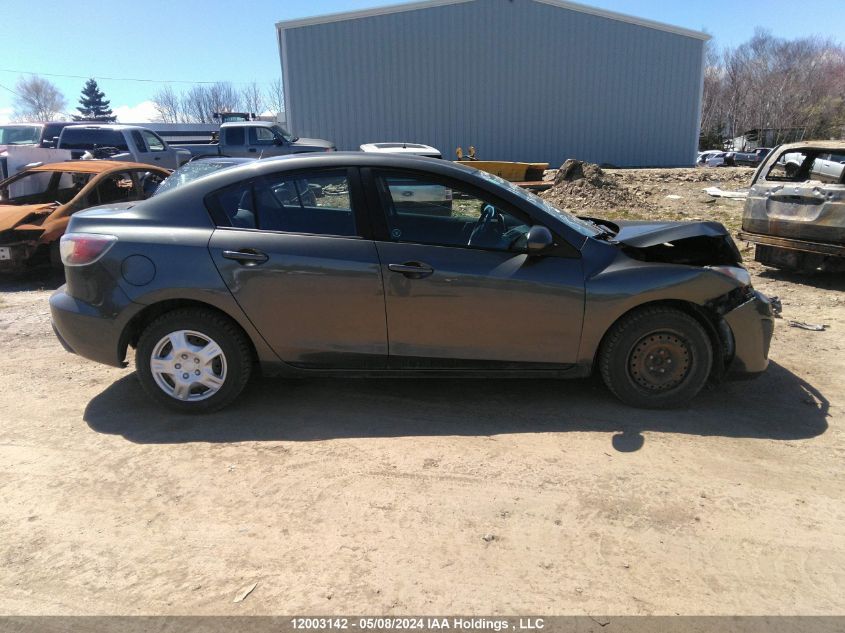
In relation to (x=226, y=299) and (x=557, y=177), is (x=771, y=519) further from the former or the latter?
(x=557, y=177)

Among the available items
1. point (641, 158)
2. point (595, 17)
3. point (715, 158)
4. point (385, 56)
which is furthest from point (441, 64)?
point (715, 158)

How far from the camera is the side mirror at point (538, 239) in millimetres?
3703

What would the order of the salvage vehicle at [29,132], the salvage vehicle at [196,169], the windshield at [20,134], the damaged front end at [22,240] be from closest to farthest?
the salvage vehicle at [196,169]
the damaged front end at [22,240]
the salvage vehicle at [29,132]
the windshield at [20,134]

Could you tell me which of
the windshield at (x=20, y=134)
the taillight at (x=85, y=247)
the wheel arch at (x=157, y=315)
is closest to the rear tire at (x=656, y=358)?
the wheel arch at (x=157, y=315)

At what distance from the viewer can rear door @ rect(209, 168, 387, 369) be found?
375 centimetres

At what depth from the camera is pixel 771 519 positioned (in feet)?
9.66

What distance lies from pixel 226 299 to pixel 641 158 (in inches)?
1074

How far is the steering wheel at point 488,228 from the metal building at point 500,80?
21.1 metres

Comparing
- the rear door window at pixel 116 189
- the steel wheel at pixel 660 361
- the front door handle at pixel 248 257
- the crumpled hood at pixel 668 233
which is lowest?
the steel wheel at pixel 660 361

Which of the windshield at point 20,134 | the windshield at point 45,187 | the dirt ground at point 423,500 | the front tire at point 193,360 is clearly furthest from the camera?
the windshield at point 20,134

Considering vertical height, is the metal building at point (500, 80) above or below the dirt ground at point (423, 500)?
above

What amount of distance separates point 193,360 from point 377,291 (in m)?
1.27

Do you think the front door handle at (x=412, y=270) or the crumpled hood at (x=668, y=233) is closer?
the front door handle at (x=412, y=270)

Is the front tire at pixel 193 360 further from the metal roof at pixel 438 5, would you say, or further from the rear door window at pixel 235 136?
the metal roof at pixel 438 5
